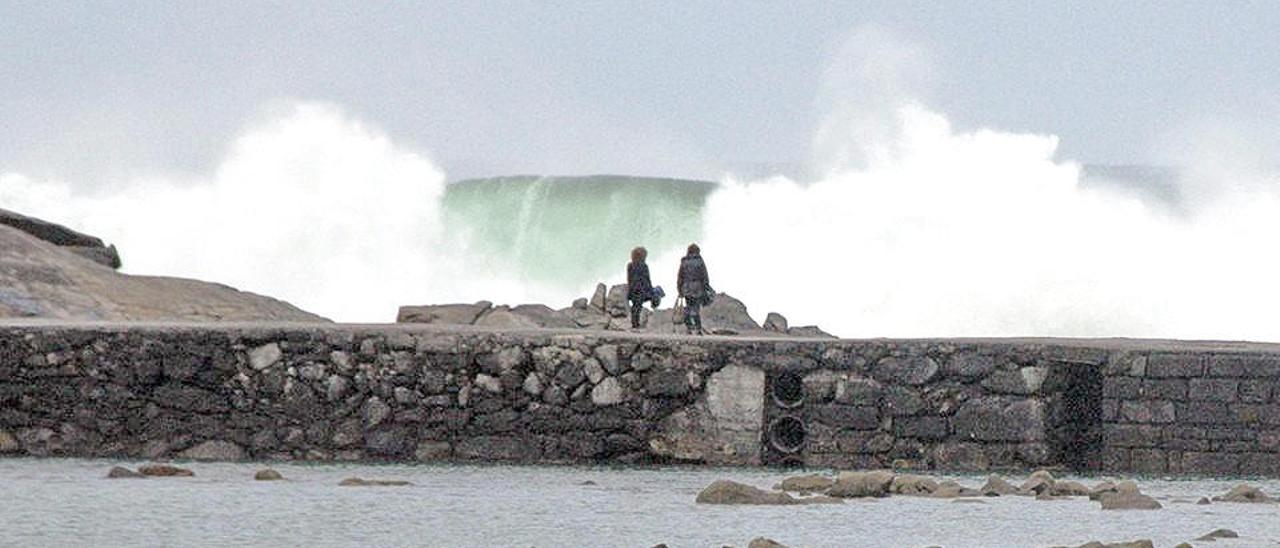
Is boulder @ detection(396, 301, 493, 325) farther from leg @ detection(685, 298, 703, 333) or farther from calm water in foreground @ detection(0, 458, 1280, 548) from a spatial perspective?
calm water in foreground @ detection(0, 458, 1280, 548)

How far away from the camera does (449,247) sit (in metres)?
43.7

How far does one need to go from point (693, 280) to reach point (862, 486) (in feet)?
26.0

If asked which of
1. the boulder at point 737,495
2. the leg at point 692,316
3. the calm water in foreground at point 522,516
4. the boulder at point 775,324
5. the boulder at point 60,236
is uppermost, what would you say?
the boulder at point 60,236

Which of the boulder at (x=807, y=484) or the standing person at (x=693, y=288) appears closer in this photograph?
the boulder at (x=807, y=484)

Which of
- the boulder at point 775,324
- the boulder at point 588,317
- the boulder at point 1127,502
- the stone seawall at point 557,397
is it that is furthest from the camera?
the boulder at point 775,324

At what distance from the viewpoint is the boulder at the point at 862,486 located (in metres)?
16.9

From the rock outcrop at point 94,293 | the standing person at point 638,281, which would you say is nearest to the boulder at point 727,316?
the rock outcrop at point 94,293

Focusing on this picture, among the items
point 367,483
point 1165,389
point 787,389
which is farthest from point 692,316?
point 367,483

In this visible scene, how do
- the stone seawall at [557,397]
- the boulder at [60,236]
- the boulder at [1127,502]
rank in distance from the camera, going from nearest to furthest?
the boulder at [1127,502], the stone seawall at [557,397], the boulder at [60,236]

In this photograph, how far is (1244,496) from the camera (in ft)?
55.5

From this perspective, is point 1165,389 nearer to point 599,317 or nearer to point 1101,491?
point 1101,491

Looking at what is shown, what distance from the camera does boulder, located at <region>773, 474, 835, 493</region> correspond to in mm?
17094

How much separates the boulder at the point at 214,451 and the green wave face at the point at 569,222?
72.5 feet

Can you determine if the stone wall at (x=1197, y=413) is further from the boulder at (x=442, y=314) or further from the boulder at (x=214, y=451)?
the boulder at (x=442, y=314)
